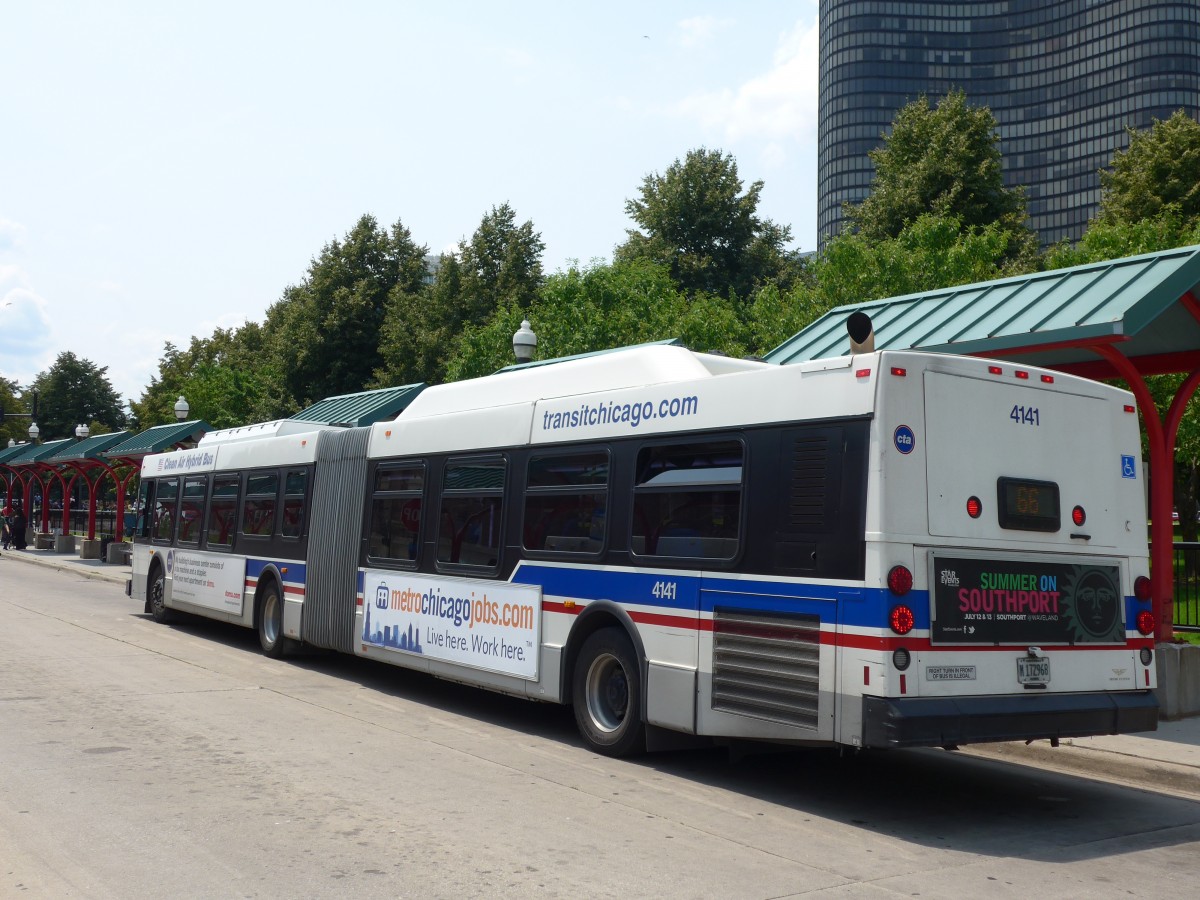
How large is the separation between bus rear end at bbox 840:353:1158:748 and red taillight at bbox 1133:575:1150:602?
0.01 m

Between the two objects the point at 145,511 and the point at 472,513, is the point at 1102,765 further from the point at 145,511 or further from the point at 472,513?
the point at 145,511

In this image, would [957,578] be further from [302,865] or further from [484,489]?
[484,489]

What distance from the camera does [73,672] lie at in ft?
43.9

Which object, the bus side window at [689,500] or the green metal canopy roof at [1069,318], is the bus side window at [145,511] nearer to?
the green metal canopy roof at [1069,318]

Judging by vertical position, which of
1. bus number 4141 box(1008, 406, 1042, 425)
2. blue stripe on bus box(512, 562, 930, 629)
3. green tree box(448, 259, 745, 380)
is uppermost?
green tree box(448, 259, 745, 380)

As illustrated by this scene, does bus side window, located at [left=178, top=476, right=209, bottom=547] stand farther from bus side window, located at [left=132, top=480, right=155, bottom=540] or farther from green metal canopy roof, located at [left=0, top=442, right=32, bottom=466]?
green metal canopy roof, located at [left=0, top=442, right=32, bottom=466]

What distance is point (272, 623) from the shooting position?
1593cm

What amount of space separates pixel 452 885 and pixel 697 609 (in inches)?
132

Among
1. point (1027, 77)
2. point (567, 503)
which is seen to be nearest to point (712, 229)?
point (567, 503)

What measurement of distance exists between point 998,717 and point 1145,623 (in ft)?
6.26

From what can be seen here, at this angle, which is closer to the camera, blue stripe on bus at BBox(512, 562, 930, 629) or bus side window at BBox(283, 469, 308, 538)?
blue stripe on bus at BBox(512, 562, 930, 629)

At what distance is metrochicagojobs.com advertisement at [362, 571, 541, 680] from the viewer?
10.6m

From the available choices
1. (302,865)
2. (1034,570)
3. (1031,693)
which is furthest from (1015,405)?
(302,865)

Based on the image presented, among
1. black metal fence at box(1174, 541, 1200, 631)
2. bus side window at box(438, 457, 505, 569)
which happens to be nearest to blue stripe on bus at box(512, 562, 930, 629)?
bus side window at box(438, 457, 505, 569)
